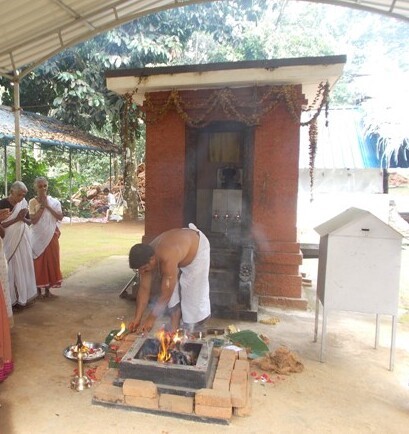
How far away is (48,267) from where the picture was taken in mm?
6168

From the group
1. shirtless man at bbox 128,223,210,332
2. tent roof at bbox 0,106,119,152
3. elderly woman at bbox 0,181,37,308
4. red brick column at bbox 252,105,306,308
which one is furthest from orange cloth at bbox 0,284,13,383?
tent roof at bbox 0,106,119,152

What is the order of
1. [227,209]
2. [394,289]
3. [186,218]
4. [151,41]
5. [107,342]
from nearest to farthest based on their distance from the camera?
[394,289] → [107,342] → [186,218] → [227,209] → [151,41]

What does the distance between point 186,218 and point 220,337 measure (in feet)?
7.98

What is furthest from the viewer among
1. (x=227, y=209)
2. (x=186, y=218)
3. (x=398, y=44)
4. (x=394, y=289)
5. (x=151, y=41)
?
(x=398, y=44)

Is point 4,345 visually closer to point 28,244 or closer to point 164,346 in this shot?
point 164,346

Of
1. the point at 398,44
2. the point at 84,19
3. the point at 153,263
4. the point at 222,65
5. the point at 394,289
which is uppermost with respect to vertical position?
the point at 398,44

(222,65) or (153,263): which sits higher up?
(222,65)

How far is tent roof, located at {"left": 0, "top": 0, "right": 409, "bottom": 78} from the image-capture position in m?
5.31

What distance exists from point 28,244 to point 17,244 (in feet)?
0.63

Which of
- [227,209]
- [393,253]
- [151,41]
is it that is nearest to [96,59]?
[151,41]

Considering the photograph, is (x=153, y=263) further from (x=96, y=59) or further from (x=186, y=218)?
(x=96, y=59)

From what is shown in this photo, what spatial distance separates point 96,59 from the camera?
12727 millimetres

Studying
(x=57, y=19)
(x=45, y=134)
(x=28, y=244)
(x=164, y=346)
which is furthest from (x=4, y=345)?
(x=45, y=134)

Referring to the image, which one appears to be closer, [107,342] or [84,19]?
[107,342]
